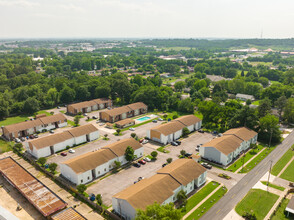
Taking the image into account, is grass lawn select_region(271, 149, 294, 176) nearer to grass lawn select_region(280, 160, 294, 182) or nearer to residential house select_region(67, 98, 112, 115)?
grass lawn select_region(280, 160, 294, 182)

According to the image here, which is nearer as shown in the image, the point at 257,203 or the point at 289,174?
the point at 257,203

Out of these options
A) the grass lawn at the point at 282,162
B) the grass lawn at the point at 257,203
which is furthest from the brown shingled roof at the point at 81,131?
the grass lawn at the point at 282,162

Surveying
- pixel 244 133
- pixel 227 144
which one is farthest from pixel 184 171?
pixel 244 133

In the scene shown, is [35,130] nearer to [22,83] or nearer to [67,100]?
[67,100]

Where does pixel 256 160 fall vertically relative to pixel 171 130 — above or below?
below

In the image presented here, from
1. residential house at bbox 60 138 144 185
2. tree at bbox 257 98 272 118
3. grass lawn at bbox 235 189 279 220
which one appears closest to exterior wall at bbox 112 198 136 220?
residential house at bbox 60 138 144 185

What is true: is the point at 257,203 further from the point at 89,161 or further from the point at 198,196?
the point at 89,161
